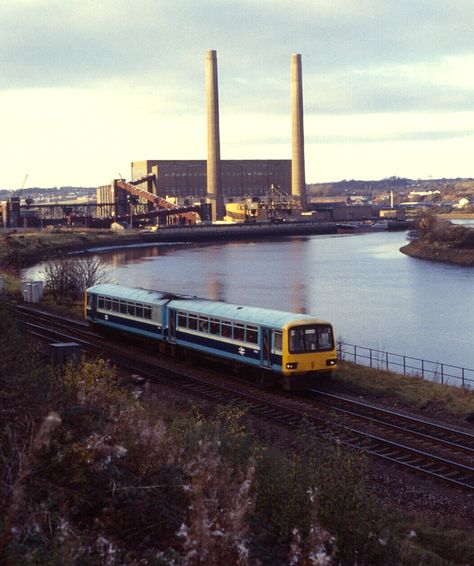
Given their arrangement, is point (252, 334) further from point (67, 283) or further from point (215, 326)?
point (67, 283)

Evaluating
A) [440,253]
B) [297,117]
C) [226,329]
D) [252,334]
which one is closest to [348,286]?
[440,253]

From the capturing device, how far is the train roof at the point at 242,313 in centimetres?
2423

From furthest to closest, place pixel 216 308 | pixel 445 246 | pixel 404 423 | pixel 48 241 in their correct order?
1. pixel 48 241
2. pixel 445 246
3. pixel 216 308
4. pixel 404 423

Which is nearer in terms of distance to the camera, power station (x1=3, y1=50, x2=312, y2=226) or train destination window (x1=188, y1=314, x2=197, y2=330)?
train destination window (x1=188, y1=314, x2=197, y2=330)

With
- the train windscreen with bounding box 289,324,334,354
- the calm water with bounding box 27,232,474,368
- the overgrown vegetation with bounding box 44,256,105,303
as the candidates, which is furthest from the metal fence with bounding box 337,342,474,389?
the overgrown vegetation with bounding box 44,256,105,303

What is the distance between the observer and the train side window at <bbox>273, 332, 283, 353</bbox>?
23750 mm

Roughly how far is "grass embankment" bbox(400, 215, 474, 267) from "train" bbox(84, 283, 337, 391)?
220ft

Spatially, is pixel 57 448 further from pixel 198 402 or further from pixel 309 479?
pixel 198 402

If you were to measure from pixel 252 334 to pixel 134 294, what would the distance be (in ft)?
32.2

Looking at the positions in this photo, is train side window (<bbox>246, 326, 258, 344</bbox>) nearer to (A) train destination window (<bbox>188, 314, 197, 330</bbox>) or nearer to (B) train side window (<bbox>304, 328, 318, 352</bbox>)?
(B) train side window (<bbox>304, 328, 318, 352</bbox>)

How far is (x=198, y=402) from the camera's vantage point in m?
23.2

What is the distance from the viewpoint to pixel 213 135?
541 feet

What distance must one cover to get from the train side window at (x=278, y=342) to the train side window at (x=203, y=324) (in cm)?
406

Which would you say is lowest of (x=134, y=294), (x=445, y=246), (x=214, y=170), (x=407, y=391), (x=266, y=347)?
(x=445, y=246)
